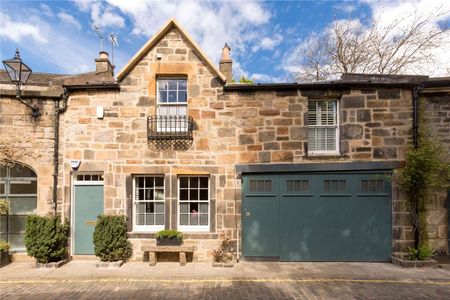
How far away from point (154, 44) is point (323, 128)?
19.3 feet

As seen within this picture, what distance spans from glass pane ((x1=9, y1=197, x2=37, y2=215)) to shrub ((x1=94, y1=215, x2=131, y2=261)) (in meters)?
2.51

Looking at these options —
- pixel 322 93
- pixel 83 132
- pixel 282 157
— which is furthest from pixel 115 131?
pixel 322 93

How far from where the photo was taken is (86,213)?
801 centimetres

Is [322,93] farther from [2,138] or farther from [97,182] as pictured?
[2,138]

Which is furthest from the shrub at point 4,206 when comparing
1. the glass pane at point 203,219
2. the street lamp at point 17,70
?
the glass pane at point 203,219

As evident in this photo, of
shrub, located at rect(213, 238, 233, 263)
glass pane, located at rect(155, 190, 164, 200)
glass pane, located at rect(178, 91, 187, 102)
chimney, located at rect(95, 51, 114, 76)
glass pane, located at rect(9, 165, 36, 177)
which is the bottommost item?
shrub, located at rect(213, 238, 233, 263)

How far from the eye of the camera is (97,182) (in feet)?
26.3

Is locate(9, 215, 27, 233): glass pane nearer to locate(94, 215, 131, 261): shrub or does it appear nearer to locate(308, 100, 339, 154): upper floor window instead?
locate(94, 215, 131, 261): shrub

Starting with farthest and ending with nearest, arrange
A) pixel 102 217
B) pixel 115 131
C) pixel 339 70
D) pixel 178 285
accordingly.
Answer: pixel 339 70 < pixel 115 131 < pixel 102 217 < pixel 178 285

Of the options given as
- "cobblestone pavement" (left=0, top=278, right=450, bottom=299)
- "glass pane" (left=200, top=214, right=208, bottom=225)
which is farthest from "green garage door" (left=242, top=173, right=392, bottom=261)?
"cobblestone pavement" (left=0, top=278, right=450, bottom=299)

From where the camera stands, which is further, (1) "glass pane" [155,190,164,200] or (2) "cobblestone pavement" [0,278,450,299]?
(1) "glass pane" [155,190,164,200]

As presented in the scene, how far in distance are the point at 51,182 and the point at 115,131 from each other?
254 cm

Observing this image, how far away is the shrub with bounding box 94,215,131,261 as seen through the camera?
23.9 ft

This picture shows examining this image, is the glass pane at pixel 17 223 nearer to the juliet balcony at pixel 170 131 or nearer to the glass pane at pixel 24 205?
the glass pane at pixel 24 205
